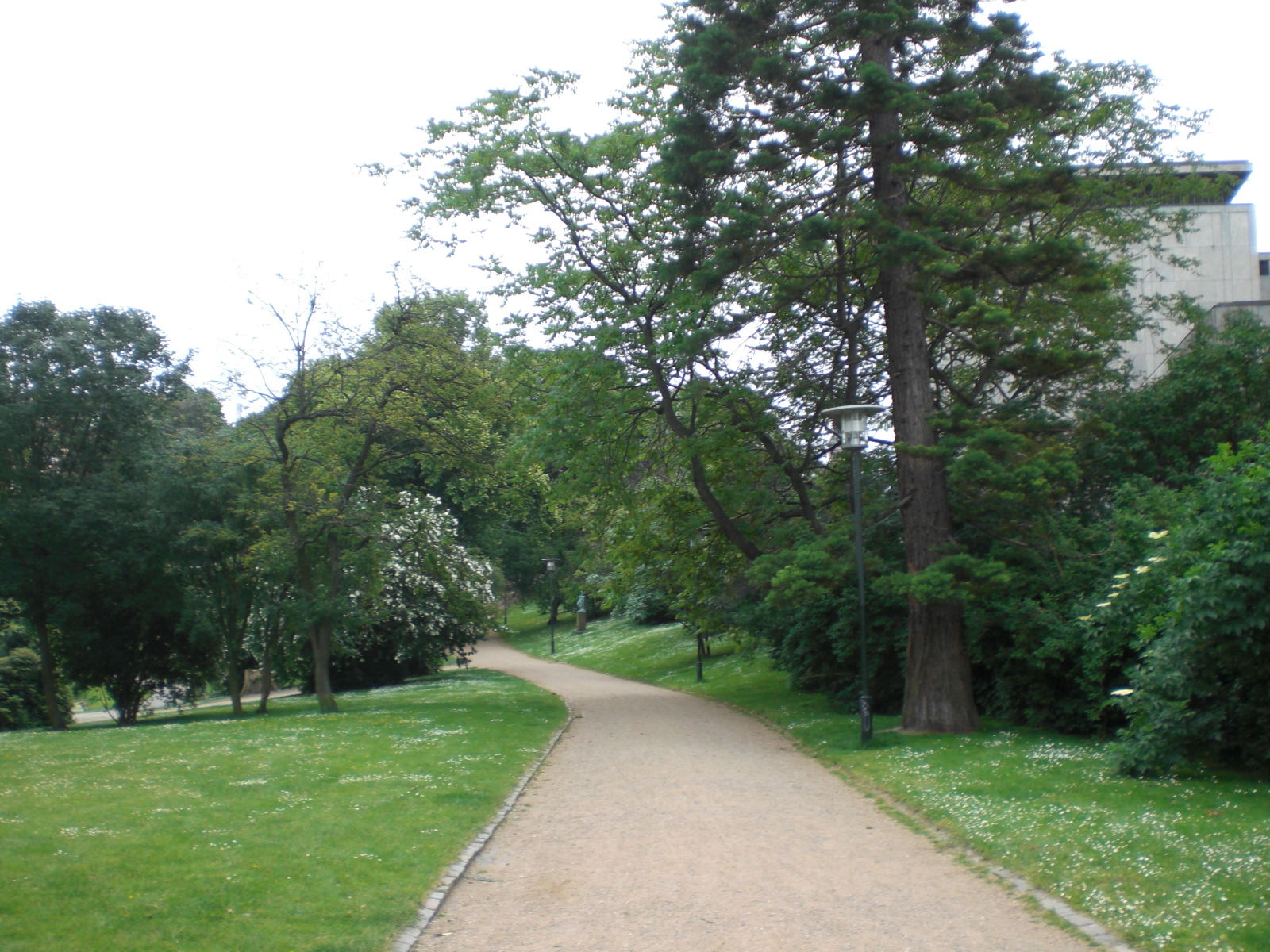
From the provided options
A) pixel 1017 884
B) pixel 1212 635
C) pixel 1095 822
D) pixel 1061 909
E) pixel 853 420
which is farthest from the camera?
pixel 853 420

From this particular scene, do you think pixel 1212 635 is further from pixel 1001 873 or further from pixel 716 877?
pixel 716 877

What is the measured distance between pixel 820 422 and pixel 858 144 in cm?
535

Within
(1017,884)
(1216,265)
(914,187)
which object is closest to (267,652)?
(914,187)

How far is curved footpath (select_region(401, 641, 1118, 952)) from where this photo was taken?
6426 millimetres

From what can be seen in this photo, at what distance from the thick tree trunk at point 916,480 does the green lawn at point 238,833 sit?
639 centimetres

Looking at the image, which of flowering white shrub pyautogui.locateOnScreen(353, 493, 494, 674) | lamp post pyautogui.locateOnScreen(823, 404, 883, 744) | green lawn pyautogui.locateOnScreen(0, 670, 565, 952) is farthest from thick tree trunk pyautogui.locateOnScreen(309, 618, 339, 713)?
lamp post pyautogui.locateOnScreen(823, 404, 883, 744)

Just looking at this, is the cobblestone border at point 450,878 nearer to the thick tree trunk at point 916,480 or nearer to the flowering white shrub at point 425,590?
the thick tree trunk at point 916,480

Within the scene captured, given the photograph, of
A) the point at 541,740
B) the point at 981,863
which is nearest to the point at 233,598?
the point at 541,740

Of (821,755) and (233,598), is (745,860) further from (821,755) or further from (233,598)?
(233,598)

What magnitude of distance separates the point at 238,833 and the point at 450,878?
2.25 meters

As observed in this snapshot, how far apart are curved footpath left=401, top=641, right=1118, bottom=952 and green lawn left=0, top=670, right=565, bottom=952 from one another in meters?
0.62

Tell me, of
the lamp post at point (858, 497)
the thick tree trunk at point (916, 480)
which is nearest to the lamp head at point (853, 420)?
the lamp post at point (858, 497)

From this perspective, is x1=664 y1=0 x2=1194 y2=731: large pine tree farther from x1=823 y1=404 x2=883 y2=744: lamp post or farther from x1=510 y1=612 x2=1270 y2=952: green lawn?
x1=510 y1=612 x2=1270 y2=952: green lawn

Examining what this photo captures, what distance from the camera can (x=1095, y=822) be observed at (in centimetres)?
856
